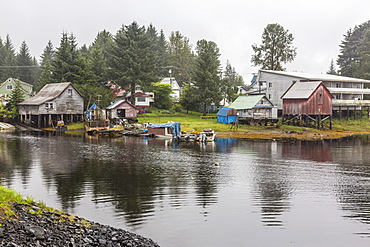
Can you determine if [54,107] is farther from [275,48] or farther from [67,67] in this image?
[275,48]

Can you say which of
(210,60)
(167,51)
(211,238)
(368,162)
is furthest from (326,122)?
(167,51)

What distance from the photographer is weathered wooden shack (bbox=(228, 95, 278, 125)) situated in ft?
221

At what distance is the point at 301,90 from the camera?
224ft

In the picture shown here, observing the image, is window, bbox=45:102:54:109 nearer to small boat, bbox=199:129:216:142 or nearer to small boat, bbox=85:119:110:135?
small boat, bbox=85:119:110:135

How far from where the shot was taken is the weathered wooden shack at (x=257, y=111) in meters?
67.5

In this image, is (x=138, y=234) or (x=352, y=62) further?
(x=352, y=62)

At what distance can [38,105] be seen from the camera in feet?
219

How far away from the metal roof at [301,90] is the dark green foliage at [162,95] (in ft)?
88.6

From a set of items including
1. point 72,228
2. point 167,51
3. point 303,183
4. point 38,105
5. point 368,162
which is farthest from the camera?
point 167,51

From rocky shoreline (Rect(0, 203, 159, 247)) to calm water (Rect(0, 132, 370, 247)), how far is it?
172 centimetres

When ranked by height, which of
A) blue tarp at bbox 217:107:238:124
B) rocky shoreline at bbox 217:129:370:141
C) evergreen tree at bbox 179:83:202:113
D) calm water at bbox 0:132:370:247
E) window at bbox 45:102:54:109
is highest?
evergreen tree at bbox 179:83:202:113

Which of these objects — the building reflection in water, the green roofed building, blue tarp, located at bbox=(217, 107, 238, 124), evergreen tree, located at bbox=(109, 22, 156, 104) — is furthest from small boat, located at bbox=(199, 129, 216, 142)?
evergreen tree, located at bbox=(109, 22, 156, 104)

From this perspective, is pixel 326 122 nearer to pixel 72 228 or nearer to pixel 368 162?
pixel 368 162

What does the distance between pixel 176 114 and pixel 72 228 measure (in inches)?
2548
